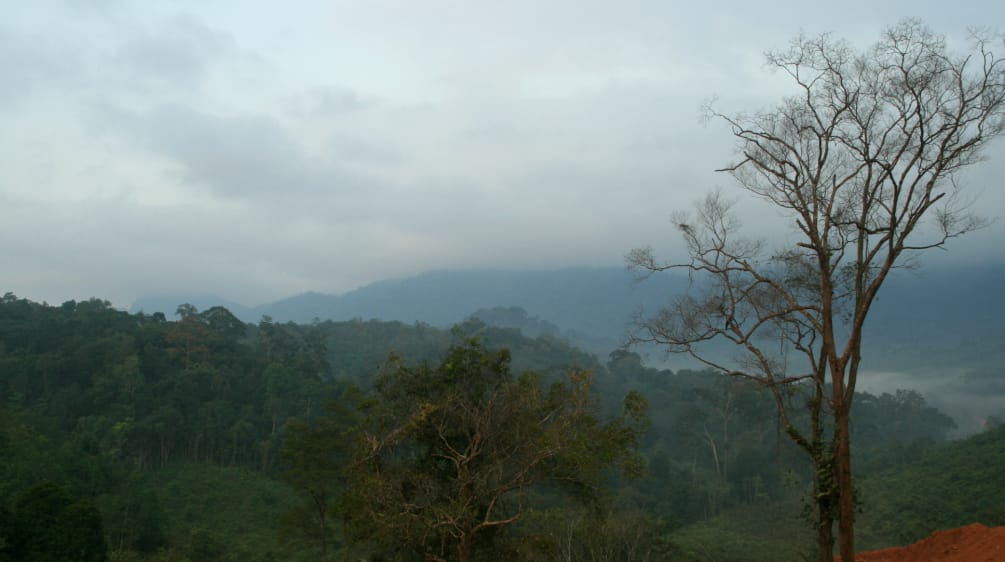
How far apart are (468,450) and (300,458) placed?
1018 centimetres

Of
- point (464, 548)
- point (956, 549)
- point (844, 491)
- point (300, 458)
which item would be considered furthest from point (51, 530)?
point (956, 549)

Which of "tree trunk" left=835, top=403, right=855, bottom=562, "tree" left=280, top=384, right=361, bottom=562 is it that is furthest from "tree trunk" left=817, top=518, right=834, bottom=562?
"tree" left=280, top=384, right=361, bottom=562

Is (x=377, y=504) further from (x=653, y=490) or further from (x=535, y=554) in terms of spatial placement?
(x=653, y=490)

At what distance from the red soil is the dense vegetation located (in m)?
3.86

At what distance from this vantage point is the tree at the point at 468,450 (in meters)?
8.57

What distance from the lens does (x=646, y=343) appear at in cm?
888

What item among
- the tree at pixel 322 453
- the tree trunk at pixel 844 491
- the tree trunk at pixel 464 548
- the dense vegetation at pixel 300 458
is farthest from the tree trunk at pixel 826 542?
the tree at pixel 322 453

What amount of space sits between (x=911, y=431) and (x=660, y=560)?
169 feet

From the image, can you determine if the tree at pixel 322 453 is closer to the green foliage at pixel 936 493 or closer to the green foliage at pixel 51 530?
the green foliage at pixel 51 530

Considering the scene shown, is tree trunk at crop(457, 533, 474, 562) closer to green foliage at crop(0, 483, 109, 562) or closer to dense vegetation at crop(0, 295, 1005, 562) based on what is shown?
dense vegetation at crop(0, 295, 1005, 562)

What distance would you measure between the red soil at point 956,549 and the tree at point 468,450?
3.82m

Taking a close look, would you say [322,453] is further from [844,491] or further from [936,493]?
[936,493]

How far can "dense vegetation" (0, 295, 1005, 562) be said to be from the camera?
9672 millimetres

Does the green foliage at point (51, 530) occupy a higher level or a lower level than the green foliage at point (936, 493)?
higher
